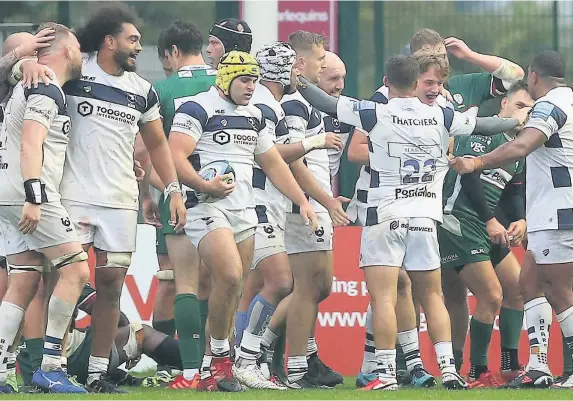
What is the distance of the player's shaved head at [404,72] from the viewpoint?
29.7ft

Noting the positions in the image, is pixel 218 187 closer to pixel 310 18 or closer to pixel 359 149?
pixel 359 149

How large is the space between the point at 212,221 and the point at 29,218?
1245 mm

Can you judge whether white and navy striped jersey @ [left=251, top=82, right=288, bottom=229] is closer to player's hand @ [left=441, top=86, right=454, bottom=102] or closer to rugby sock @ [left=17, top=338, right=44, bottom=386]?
player's hand @ [left=441, top=86, right=454, bottom=102]

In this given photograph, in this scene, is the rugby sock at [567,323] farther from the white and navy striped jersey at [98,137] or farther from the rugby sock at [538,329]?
the white and navy striped jersey at [98,137]

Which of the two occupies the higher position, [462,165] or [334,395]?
[462,165]

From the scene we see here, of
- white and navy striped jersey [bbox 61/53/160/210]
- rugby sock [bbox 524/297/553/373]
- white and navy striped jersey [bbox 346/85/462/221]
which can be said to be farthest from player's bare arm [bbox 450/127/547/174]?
white and navy striped jersey [bbox 61/53/160/210]

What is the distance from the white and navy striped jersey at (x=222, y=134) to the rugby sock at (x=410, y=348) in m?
1.53

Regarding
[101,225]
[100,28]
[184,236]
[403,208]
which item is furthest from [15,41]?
[403,208]

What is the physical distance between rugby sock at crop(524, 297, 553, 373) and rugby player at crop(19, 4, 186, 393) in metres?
2.54

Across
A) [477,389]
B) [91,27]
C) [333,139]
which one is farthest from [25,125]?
[477,389]

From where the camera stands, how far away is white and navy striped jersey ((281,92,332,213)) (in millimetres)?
9766

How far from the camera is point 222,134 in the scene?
29.0ft

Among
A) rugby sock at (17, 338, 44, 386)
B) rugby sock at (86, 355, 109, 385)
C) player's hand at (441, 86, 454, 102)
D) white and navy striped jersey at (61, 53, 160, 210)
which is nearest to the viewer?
white and navy striped jersey at (61, 53, 160, 210)

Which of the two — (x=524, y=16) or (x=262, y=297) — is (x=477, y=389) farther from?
(x=524, y=16)
